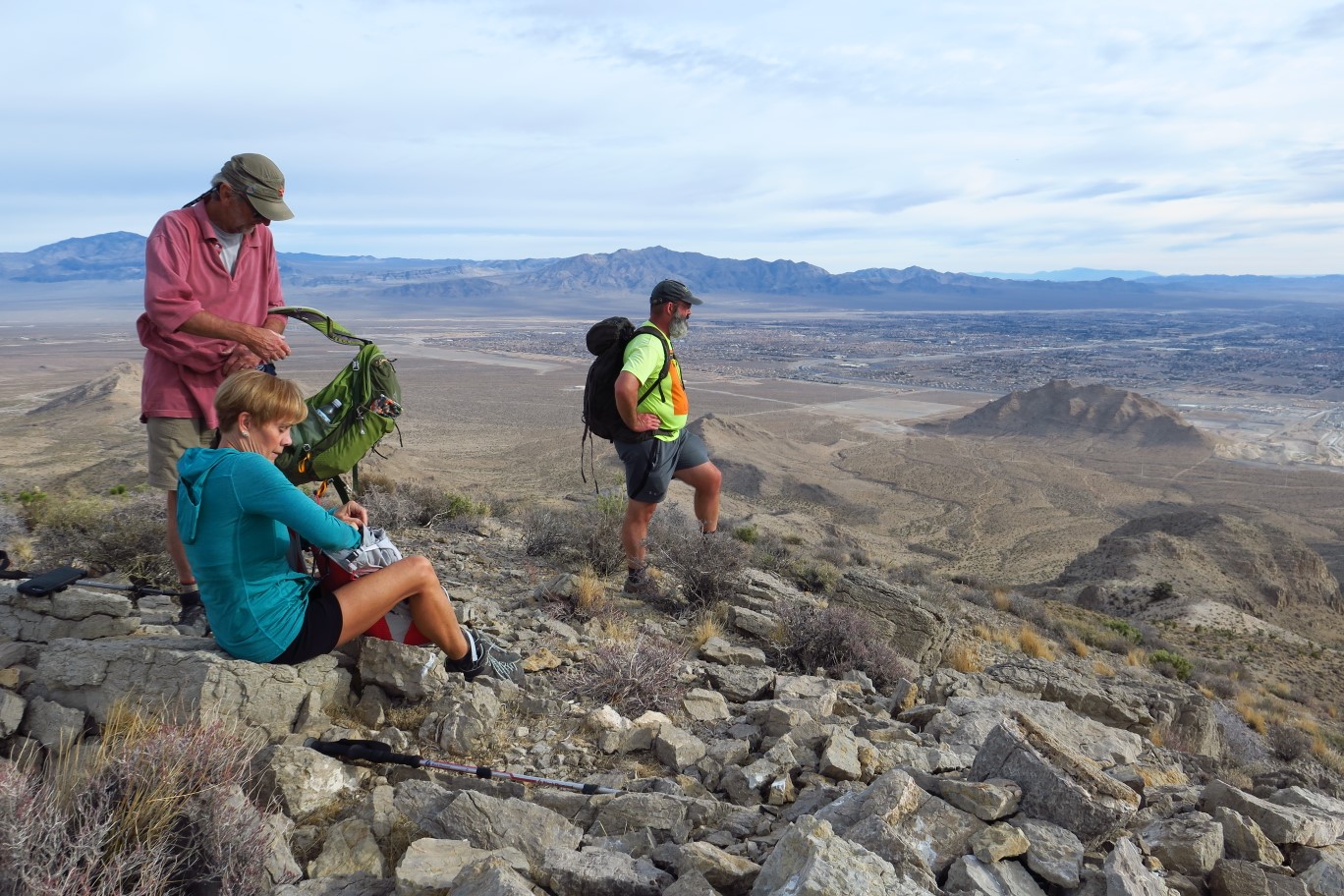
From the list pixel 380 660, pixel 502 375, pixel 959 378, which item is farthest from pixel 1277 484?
pixel 502 375

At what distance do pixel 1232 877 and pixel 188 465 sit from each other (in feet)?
11.9

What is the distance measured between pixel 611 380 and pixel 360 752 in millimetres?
2669

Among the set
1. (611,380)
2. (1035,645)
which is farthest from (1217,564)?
(611,380)

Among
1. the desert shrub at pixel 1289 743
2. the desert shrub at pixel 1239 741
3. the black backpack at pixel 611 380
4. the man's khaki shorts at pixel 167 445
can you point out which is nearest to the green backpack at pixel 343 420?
the man's khaki shorts at pixel 167 445

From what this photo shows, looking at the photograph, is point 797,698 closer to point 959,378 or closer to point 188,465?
point 188,465

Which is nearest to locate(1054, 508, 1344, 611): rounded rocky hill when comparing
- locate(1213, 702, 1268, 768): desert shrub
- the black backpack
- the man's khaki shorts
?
Answer: locate(1213, 702, 1268, 768): desert shrub

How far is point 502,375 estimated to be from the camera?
194 feet

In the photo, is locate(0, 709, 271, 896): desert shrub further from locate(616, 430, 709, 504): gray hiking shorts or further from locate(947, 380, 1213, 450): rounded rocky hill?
locate(947, 380, 1213, 450): rounded rocky hill

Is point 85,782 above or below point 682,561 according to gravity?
above

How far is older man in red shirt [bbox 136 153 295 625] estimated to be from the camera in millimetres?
3559

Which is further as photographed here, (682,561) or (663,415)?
(682,561)

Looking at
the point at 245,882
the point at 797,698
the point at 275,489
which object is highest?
the point at 275,489

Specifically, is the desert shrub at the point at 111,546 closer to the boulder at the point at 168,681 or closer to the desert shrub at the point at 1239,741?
the boulder at the point at 168,681

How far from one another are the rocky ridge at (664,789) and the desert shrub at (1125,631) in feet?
21.0
